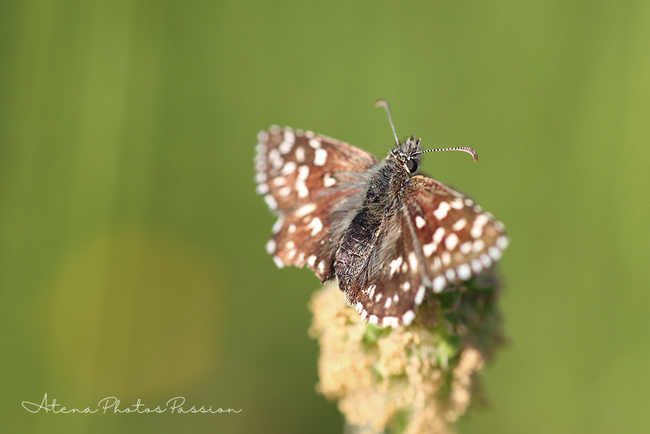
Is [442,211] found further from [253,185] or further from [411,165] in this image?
[253,185]

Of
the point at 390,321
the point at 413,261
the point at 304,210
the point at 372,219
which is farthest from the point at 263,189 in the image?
the point at 390,321

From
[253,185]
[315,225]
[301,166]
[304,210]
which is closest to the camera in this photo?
[315,225]

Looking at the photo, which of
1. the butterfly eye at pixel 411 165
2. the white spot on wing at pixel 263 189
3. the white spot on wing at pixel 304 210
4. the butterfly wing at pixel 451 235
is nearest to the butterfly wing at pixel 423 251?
the butterfly wing at pixel 451 235

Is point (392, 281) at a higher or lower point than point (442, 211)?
lower

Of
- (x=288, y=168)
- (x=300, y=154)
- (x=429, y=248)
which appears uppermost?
(x=300, y=154)

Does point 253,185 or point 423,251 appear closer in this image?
point 423,251

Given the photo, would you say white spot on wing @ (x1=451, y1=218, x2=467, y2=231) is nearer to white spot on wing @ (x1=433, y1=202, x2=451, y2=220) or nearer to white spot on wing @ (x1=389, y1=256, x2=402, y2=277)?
white spot on wing @ (x1=433, y1=202, x2=451, y2=220)

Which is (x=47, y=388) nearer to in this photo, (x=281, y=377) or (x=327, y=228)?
(x=281, y=377)

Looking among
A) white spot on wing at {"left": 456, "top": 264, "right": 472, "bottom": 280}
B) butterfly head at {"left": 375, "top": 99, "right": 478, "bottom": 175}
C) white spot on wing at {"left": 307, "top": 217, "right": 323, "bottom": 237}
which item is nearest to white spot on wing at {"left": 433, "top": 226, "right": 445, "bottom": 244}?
white spot on wing at {"left": 456, "top": 264, "right": 472, "bottom": 280}

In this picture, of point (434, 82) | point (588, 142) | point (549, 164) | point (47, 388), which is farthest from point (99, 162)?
point (588, 142)
